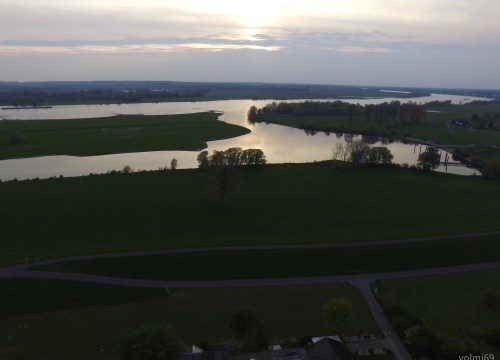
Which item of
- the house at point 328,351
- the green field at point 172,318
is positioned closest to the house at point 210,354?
the green field at point 172,318

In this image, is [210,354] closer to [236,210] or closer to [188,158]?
[236,210]

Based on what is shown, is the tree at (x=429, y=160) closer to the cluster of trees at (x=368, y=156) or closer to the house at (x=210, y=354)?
the cluster of trees at (x=368, y=156)

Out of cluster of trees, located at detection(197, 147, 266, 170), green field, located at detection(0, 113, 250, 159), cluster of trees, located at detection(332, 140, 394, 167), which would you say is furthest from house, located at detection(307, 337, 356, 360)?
green field, located at detection(0, 113, 250, 159)

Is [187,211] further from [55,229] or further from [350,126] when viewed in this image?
[350,126]

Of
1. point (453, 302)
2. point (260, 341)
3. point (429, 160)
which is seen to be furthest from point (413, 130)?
point (260, 341)

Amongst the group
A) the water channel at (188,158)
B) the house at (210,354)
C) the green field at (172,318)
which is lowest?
the green field at (172,318)

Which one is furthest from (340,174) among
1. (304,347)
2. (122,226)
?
(304,347)
